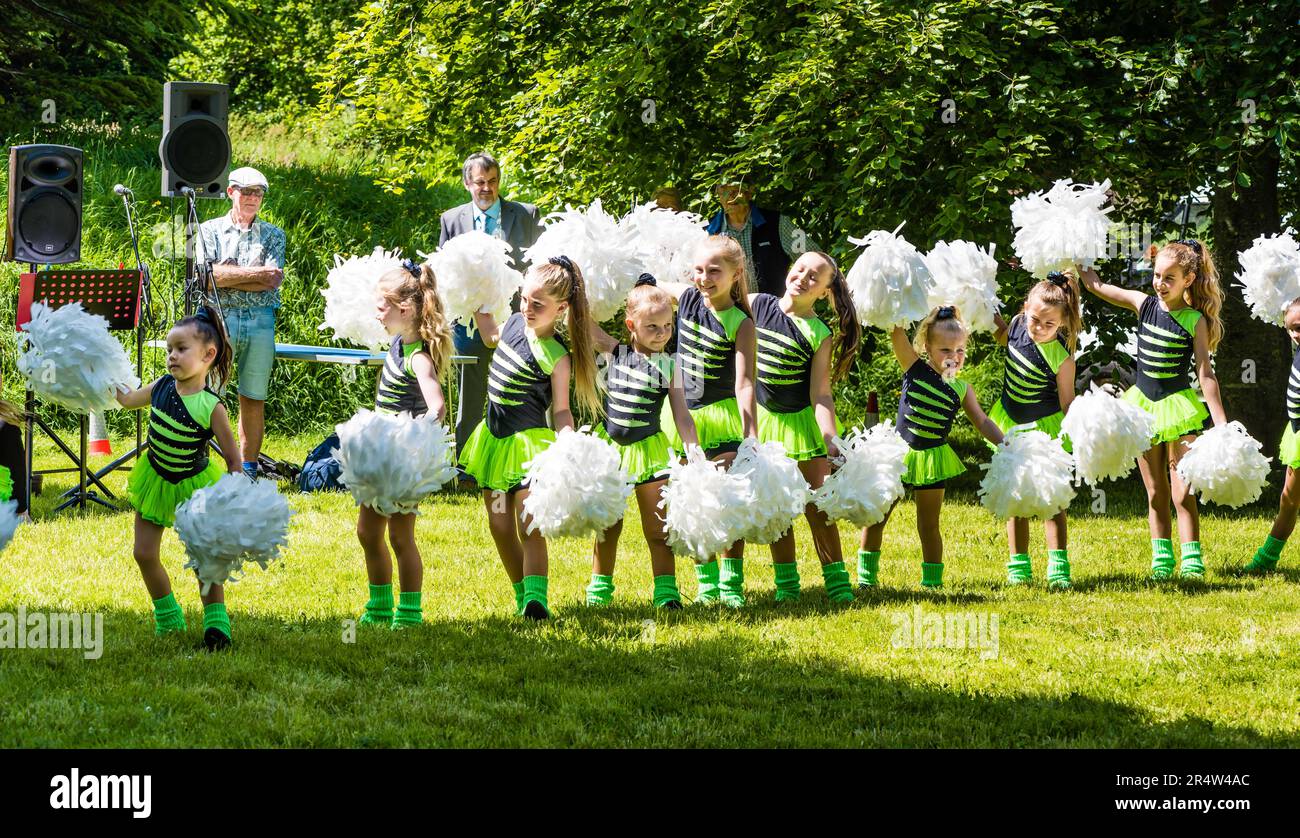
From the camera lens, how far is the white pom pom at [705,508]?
6020mm

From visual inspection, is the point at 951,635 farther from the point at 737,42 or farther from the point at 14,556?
the point at 737,42

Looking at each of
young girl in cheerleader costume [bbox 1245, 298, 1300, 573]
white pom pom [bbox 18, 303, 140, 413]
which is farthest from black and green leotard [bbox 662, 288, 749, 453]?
young girl in cheerleader costume [bbox 1245, 298, 1300, 573]

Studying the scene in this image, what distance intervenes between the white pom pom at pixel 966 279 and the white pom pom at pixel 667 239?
1.32 metres

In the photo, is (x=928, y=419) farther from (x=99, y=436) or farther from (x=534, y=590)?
(x=99, y=436)

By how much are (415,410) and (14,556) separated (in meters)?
3.00

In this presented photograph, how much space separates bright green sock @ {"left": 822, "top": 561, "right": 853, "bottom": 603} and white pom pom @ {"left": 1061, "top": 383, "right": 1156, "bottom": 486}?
1.45 meters

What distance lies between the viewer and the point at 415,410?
6281mm

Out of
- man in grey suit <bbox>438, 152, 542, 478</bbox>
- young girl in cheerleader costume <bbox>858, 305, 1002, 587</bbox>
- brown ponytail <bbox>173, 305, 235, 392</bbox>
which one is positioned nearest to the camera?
Answer: brown ponytail <bbox>173, 305, 235, 392</bbox>

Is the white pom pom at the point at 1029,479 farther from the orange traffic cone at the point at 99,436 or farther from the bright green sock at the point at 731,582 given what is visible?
the orange traffic cone at the point at 99,436

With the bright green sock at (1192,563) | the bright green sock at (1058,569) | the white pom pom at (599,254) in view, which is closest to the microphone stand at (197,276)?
the white pom pom at (599,254)

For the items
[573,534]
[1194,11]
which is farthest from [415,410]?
[1194,11]

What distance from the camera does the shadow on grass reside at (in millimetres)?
4648

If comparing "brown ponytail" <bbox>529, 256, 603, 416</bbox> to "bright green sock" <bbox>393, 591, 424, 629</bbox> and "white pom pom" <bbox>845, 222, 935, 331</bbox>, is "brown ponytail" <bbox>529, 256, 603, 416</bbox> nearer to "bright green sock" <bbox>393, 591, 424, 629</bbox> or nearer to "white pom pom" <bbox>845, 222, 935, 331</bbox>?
"bright green sock" <bbox>393, 591, 424, 629</bbox>

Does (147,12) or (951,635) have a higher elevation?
(147,12)
